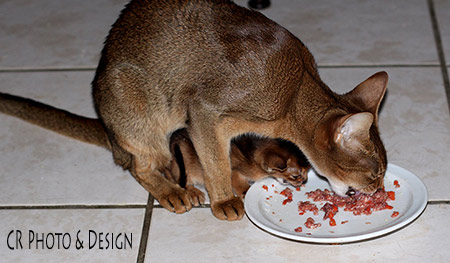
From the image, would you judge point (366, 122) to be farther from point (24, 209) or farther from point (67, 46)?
point (67, 46)

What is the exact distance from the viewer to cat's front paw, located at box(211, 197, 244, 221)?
8.74 ft

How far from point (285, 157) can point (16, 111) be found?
1234 millimetres

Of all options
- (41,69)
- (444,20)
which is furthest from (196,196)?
(444,20)

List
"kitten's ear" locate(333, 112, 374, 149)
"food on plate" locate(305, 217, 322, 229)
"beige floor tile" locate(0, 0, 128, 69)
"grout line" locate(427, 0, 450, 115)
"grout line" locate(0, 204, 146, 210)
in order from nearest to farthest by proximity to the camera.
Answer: "kitten's ear" locate(333, 112, 374, 149) → "food on plate" locate(305, 217, 322, 229) → "grout line" locate(0, 204, 146, 210) → "grout line" locate(427, 0, 450, 115) → "beige floor tile" locate(0, 0, 128, 69)

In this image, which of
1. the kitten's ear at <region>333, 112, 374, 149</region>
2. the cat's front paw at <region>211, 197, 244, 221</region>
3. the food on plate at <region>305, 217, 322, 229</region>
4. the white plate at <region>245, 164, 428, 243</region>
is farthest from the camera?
the cat's front paw at <region>211, 197, 244, 221</region>

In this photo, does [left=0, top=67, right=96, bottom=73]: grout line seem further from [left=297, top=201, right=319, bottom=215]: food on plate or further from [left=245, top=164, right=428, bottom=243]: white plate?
[left=297, top=201, right=319, bottom=215]: food on plate

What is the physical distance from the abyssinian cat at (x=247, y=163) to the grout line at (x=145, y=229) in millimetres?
153

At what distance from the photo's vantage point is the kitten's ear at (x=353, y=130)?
7.50 feet

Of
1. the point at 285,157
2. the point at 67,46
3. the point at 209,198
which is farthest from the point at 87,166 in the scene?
the point at 67,46

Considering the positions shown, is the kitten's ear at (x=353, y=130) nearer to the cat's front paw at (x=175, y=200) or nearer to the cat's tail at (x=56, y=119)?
the cat's front paw at (x=175, y=200)

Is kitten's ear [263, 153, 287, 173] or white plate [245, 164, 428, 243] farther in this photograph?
kitten's ear [263, 153, 287, 173]

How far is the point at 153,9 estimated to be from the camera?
276 centimetres

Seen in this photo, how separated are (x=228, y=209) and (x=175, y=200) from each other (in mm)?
211

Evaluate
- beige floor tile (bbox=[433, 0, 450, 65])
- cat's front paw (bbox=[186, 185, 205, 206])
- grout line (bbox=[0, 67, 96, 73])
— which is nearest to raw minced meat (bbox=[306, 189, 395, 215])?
cat's front paw (bbox=[186, 185, 205, 206])
